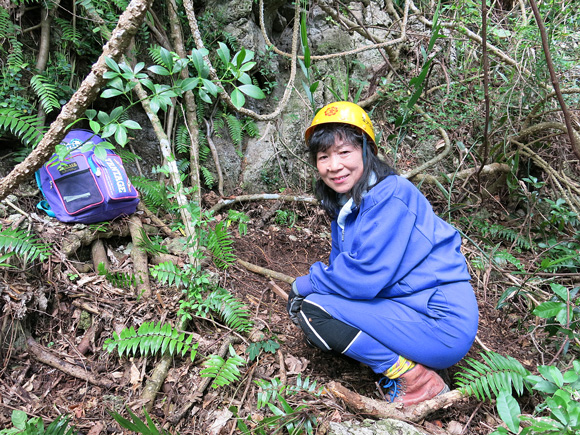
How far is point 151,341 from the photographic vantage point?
94.0 inches

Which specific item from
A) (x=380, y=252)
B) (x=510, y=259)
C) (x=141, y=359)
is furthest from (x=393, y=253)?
(x=510, y=259)

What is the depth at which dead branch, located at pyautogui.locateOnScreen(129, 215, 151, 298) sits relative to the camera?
2928 millimetres

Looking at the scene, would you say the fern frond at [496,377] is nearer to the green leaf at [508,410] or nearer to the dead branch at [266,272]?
the green leaf at [508,410]

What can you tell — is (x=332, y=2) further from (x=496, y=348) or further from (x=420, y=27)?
(x=496, y=348)

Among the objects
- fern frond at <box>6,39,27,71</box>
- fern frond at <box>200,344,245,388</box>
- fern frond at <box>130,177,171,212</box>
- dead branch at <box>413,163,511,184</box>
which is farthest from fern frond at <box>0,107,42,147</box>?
dead branch at <box>413,163,511,184</box>

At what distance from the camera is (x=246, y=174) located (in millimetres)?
5008

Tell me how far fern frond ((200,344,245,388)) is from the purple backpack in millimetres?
1752

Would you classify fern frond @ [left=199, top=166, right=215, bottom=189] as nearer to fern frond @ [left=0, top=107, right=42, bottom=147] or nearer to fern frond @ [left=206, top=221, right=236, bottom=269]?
fern frond @ [left=206, top=221, right=236, bottom=269]

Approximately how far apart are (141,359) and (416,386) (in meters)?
1.82

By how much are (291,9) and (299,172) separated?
2.72 m

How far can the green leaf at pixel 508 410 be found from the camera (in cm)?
139

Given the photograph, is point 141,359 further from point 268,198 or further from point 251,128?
point 251,128

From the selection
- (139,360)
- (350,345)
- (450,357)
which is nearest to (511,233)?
(450,357)

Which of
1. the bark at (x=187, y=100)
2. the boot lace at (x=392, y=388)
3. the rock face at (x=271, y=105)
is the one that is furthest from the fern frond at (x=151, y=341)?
the rock face at (x=271, y=105)
